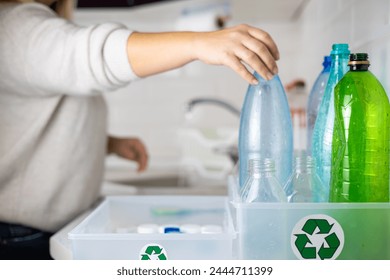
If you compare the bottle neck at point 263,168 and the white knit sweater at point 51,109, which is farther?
the white knit sweater at point 51,109

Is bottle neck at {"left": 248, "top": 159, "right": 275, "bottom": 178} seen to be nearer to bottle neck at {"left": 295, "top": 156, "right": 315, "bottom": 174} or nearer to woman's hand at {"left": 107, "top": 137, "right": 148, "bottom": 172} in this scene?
bottle neck at {"left": 295, "top": 156, "right": 315, "bottom": 174}

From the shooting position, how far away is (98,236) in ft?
2.48

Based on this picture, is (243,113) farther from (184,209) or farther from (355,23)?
(355,23)

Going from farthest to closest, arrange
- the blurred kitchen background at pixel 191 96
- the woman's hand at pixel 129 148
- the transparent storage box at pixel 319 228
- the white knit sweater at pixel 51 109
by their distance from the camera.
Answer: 1. the blurred kitchen background at pixel 191 96
2. the woman's hand at pixel 129 148
3. the white knit sweater at pixel 51 109
4. the transparent storage box at pixel 319 228

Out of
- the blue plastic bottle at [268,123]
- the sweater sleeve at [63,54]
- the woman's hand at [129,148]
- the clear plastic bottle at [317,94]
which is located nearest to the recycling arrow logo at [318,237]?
the blue plastic bottle at [268,123]

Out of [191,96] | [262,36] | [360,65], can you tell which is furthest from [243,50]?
[191,96]

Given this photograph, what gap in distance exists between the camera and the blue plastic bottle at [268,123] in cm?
86

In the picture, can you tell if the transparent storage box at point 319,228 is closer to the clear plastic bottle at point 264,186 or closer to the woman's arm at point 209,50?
the clear plastic bottle at point 264,186

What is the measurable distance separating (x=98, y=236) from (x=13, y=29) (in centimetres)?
47

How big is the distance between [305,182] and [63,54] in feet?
1.54

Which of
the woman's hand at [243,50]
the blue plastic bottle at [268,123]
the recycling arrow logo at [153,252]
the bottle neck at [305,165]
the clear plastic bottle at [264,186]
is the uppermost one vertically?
the woman's hand at [243,50]

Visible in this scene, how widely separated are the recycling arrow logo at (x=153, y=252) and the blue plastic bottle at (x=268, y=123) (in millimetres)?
179

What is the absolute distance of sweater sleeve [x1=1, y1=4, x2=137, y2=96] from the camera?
35.3 inches

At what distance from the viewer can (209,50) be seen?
790 mm
